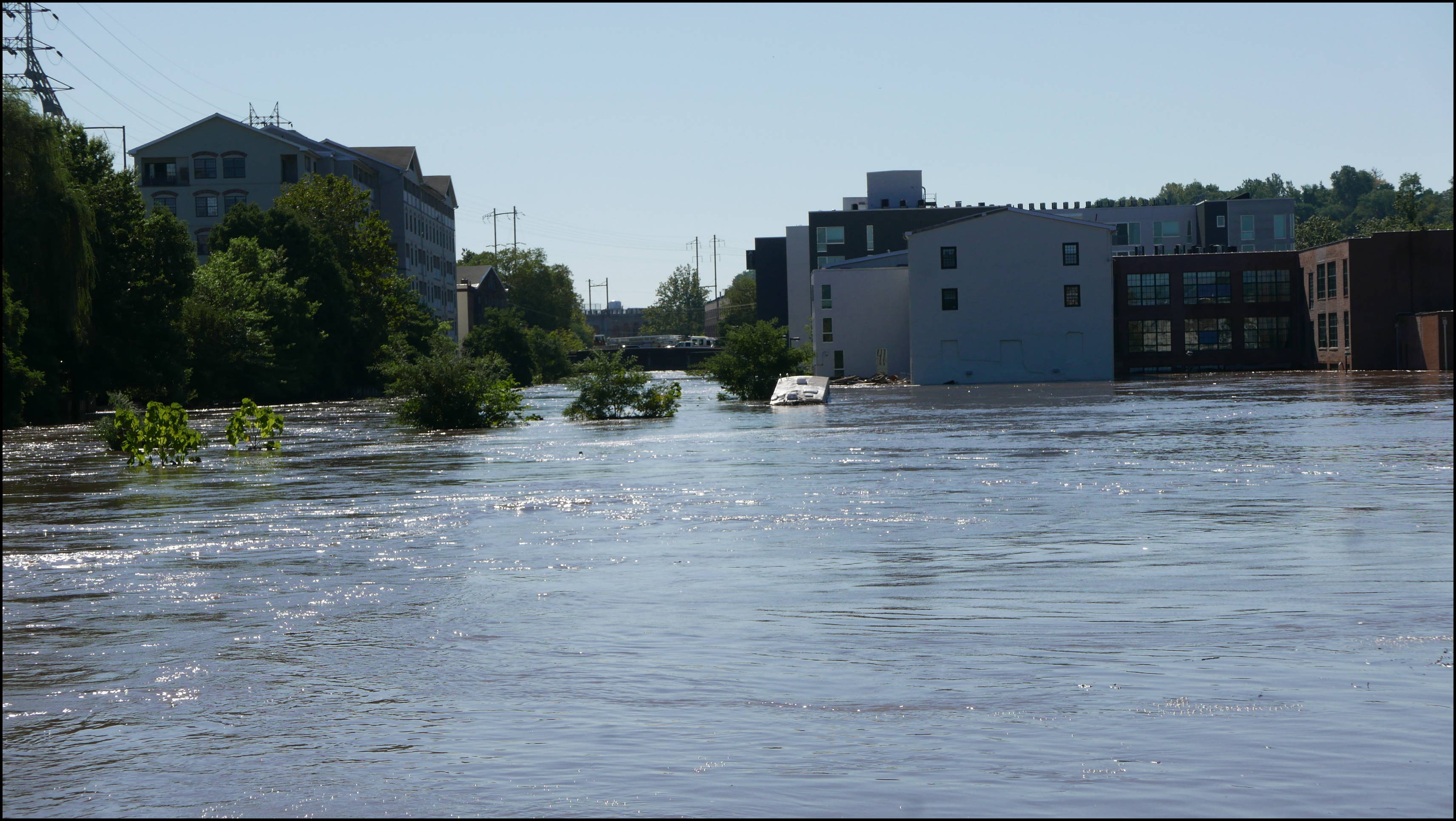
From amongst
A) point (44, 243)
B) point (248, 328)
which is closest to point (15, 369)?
point (44, 243)

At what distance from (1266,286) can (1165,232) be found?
50267 millimetres

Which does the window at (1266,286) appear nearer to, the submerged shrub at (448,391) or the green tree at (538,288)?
the submerged shrub at (448,391)

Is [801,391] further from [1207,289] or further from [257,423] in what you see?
[1207,289]

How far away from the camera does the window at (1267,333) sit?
308 ft

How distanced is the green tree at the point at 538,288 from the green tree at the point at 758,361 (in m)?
115

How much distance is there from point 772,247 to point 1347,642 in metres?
127

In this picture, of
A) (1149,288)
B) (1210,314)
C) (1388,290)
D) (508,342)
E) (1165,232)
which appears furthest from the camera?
A: (1165,232)

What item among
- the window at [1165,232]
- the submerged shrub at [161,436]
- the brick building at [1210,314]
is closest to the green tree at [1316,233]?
the window at [1165,232]

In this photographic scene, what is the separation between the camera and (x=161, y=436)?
1181 inches

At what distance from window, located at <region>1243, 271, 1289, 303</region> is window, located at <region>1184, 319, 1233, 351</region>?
2.40m

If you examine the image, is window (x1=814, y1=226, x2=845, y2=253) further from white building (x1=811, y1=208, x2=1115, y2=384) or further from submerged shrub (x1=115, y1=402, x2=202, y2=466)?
submerged shrub (x1=115, y1=402, x2=202, y2=466)

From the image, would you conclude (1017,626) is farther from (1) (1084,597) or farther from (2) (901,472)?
(2) (901,472)

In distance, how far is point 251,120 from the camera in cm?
12025

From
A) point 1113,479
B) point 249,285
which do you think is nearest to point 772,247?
point 249,285
